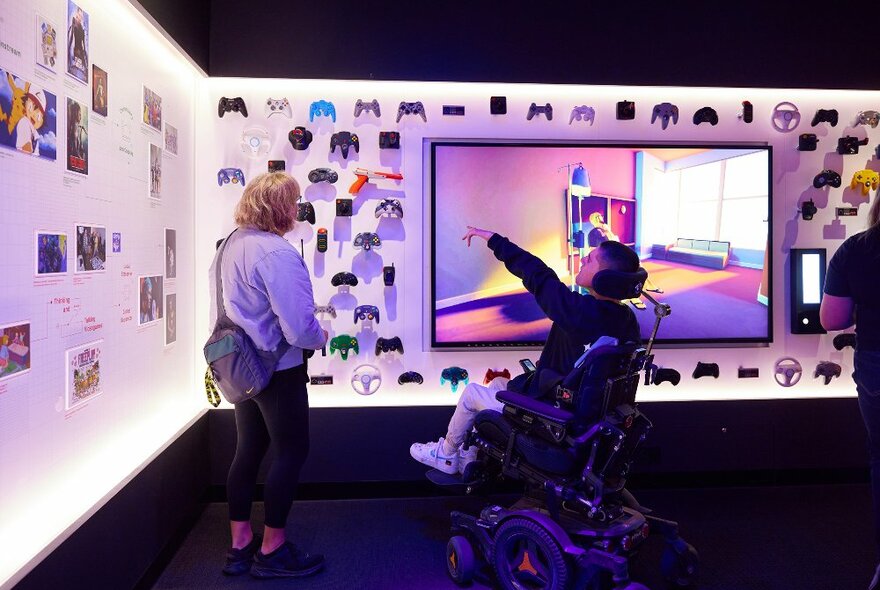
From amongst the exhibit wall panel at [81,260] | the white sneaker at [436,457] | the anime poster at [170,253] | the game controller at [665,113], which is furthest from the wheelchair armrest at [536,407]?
the game controller at [665,113]

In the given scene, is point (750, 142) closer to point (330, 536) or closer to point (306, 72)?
point (306, 72)

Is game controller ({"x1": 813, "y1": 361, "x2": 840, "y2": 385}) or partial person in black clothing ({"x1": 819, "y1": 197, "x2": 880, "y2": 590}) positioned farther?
game controller ({"x1": 813, "y1": 361, "x2": 840, "y2": 385})

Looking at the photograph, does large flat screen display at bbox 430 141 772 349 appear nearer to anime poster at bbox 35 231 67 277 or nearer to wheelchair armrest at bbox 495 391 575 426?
wheelchair armrest at bbox 495 391 575 426

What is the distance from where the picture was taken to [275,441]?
260cm

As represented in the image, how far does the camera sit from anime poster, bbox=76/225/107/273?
2.15 m

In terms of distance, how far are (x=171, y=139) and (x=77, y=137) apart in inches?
40.9

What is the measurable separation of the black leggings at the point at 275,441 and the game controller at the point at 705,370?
2.35 metres

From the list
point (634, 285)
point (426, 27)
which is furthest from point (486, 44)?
point (634, 285)

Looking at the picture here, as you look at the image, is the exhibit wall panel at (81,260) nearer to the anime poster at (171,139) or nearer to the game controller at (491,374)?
the anime poster at (171,139)

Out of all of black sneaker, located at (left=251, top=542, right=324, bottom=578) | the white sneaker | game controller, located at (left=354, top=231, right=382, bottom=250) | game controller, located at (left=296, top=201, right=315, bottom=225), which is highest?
game controller, located at (left=296, top=201, right=315, bottom=225)

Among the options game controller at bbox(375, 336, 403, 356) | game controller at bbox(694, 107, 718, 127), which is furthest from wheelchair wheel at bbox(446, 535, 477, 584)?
game controller at bbox(694, 107, 718, 127)

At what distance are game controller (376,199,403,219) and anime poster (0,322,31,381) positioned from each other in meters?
2.00

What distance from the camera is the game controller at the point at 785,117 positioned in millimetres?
3832

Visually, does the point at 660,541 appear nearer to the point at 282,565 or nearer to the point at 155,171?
the point at 282,565
